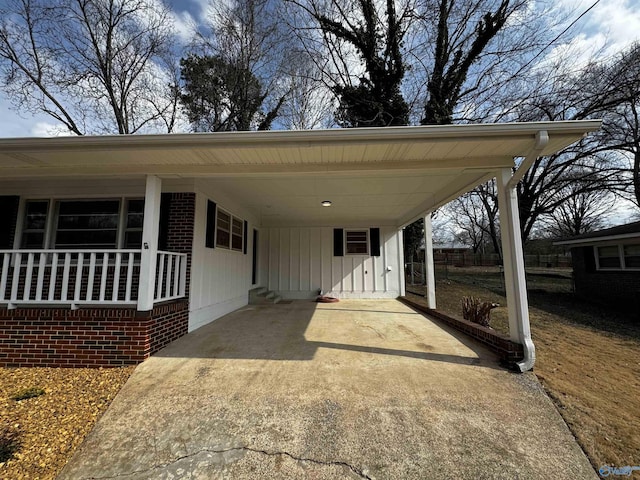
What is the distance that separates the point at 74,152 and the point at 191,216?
169 centimetres

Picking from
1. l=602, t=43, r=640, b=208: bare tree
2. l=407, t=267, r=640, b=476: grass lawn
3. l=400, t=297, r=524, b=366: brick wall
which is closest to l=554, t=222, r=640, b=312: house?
l=407, t=267, r=640, b=476: grass lawn

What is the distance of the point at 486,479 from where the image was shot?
5.87 feet

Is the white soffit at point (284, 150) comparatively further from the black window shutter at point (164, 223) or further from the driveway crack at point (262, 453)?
the driveway crack at point (262, 453)

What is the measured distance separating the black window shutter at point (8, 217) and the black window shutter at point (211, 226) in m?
3.26

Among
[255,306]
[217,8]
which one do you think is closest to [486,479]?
[255,306]

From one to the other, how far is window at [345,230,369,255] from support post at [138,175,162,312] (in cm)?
652

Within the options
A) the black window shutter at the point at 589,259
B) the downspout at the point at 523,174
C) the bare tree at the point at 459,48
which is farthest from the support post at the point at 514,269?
the black window shutter at the point at 589,259

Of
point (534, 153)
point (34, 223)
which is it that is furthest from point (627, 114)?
point (34, 223)

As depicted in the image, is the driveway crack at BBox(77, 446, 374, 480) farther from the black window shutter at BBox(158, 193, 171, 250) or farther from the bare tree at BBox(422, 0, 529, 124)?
the bare tree at BBox(422, 0, 529, 124)

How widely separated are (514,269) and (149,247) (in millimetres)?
4636

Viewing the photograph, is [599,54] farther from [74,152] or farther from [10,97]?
[10,97]

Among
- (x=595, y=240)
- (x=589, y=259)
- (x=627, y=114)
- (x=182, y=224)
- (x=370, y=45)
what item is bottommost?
(x=589, y=259)

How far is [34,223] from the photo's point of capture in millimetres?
4918

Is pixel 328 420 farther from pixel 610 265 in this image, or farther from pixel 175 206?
pixel 610 265
